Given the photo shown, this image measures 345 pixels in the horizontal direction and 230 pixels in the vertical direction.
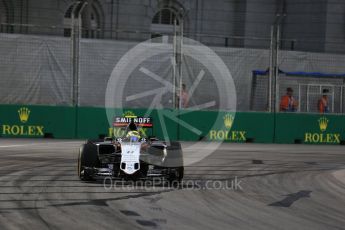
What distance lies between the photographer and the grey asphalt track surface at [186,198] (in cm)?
785

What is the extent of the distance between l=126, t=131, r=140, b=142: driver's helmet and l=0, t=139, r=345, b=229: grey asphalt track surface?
2.95 ft

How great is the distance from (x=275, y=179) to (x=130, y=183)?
9.75 ft

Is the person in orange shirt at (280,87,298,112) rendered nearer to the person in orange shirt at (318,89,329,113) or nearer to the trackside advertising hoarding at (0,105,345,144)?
the trackside advertising hoarding at (0,105,345,144)

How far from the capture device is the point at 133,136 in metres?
11.7

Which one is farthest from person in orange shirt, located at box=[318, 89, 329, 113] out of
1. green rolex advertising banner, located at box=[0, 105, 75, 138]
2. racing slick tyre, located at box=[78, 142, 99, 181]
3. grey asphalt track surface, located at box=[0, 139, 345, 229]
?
racing slick tyre, located at box=[78, 142, 99, 181]

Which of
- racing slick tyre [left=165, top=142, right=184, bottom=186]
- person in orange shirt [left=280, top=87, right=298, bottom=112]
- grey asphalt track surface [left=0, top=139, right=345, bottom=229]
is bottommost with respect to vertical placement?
grey asphalt track surface [left=0, top=139, right=345, bottom=229]

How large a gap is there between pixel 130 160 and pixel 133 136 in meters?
0.77

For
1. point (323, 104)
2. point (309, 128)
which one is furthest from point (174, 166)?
point (323, 104)

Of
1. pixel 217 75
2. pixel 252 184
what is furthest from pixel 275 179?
pixel 217 75

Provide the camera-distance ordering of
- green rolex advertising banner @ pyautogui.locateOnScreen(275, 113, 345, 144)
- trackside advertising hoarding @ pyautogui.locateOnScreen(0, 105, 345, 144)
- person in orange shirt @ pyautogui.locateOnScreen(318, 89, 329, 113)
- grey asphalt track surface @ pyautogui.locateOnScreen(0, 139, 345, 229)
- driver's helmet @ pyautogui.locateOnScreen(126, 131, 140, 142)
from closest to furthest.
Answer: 1. grey asphalt track surface @ pyautogui.locateOnScreen(0, 139, 345, 229)
2. driver's helmet @ pyautogui.locateOnScreen(126, 131, 140, 142)
3. trackside advertising hoarding @ pyautogui.locateOnScreen(0, 105, 345, 144)
4. green rolex advertising banner @ pyautogui.locateOnScreen(275, 113, 345, 144)
5. person in orange shirt @ pyautogui.locateOnScreen(318, 89, 329, 113)

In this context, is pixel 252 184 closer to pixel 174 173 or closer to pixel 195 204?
pixel 174 173

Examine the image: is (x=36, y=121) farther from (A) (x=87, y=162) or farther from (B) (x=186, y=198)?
(B) (x=186, y=198)

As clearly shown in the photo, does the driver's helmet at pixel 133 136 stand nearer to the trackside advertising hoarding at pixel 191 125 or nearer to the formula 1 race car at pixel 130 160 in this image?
the formula 1 race car at pixel 130 160

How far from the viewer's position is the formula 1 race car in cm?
1108
